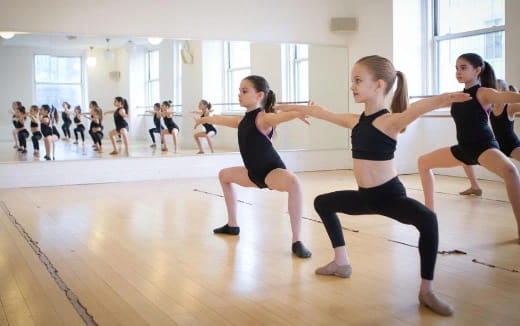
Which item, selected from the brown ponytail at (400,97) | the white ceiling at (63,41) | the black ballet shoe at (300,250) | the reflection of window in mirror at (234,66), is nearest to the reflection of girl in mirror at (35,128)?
the white ceiling at (63,41)

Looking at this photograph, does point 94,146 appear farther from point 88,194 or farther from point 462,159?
point 462,159

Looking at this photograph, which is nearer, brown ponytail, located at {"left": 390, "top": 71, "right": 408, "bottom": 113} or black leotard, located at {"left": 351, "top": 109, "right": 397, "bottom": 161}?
black leotard, located at {"left": 351, "top": 109, "right": 397, "bottom": 161}

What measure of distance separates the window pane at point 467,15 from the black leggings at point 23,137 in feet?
18.2

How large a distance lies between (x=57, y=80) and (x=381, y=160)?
239 inches

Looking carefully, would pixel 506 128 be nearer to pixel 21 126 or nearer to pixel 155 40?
pixel 155 40

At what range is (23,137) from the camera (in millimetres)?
7418

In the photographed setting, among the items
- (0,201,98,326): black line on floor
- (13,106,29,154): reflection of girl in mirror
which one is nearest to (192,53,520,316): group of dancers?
(0,201,98,326): black line on floor

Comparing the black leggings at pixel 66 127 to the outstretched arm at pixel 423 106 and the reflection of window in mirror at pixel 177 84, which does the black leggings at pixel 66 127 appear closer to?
the reflection of window in mirror at pixel 177 84

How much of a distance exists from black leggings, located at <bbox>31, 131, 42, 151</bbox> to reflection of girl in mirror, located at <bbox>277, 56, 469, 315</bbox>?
5.40m

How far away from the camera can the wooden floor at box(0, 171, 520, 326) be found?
2445 millimetres

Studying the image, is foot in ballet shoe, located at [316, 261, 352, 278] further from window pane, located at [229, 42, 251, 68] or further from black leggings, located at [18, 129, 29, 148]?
window pane, located at [229, 42, 251, 68]

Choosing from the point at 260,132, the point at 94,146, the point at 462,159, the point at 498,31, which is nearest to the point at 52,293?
the point at 260,132

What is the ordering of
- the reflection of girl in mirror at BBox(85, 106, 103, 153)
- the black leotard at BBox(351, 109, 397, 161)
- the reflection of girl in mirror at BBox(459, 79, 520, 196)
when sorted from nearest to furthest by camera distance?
1. the black leotard at BBox(351, 109, 397, 161)
2. the reflection of girl in mirror at BBox(459, 79, 520, 196)
3. the reflection of girl in mirror at BBox(85, 106, 103, 153)

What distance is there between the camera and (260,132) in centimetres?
370
